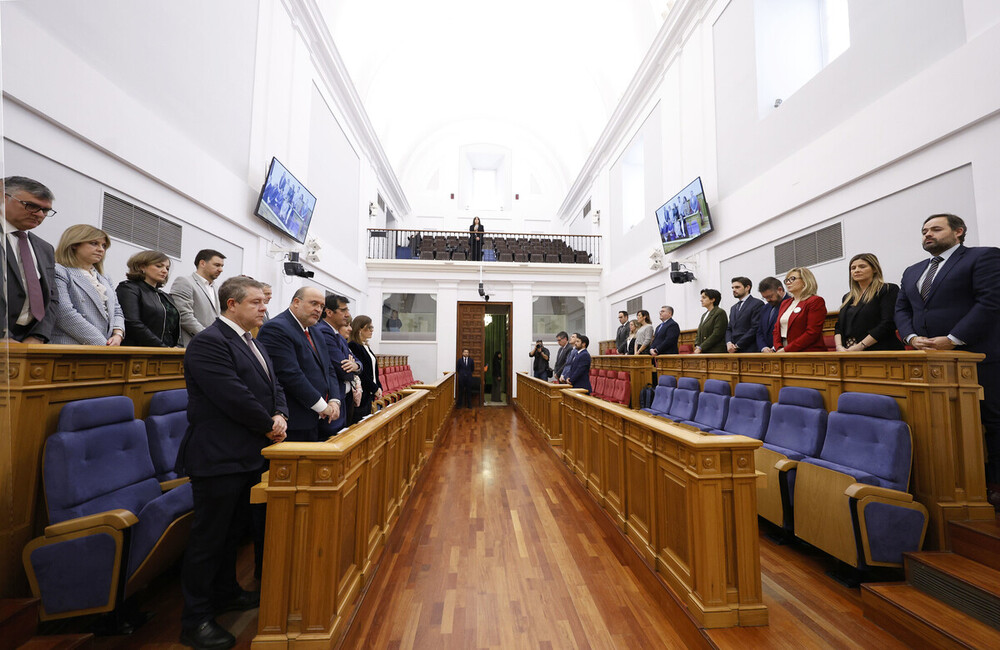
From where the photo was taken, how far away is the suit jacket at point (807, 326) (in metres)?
2.97

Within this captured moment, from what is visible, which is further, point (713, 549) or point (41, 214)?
point (41, 214)

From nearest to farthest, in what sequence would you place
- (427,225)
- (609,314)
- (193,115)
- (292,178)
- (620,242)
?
(193,115), (292,178), (620,242), (609,314), (427,225)

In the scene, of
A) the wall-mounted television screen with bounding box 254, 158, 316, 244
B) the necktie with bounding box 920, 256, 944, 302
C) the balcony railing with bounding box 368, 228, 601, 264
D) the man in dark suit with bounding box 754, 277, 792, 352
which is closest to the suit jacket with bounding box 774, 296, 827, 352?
the man in dark suit with bounding box 754, 277, 792, 352

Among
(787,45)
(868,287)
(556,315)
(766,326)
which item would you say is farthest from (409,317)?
(868,287)

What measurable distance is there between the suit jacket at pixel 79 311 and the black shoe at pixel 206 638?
1.48 meters

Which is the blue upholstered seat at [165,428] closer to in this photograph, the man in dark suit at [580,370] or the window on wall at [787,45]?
the man in dark suit at [580,370]

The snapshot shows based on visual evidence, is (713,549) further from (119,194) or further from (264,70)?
(264,70)

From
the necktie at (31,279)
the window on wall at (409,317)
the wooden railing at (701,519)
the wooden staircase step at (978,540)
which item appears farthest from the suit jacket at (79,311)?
the window on wall at (409,317)

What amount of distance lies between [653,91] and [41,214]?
25.5 feet

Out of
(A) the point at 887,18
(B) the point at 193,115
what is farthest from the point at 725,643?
(B) the point at 193,115

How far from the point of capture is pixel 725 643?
146 cm

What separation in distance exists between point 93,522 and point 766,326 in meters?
4.30

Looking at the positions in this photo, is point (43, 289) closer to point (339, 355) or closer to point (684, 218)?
point (339, 355)

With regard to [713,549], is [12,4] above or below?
above
